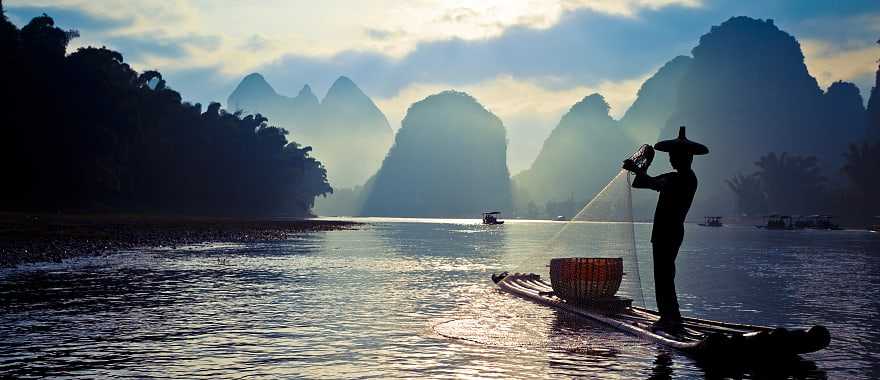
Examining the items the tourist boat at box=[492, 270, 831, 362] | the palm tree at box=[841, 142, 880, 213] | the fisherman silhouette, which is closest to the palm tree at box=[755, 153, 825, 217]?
the palm tree at box=[841, 142, 880, 213]

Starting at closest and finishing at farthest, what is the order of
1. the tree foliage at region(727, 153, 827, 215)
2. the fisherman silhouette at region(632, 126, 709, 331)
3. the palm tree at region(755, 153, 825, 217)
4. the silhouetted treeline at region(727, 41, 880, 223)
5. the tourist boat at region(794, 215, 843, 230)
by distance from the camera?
the fisherman silhouette at region(632, 126, 709, 331), the tourist boat at region(794, 215, 843, 230), the silhouetted treeline at region(727, 41, 880, 223), the tree foliage at region(727, 153, 827, 215), the palm tree at region(755, 153, 825, 217)

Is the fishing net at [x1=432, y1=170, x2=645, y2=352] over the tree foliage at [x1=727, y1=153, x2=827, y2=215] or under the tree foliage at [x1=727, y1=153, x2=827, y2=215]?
under

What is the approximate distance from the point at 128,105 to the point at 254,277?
6350cm

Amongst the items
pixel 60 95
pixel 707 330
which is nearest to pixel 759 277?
pixel 707 330

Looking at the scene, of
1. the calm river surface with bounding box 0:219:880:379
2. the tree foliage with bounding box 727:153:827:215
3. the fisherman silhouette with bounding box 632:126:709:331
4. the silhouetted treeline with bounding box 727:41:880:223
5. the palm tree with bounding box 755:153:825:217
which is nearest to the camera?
the calm river surface with bounding box 0:219:880:379

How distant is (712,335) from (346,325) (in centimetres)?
714

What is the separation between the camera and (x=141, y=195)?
333ft

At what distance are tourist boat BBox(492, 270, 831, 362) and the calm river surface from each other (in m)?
0.30

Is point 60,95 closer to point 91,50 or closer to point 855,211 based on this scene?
point 91,50

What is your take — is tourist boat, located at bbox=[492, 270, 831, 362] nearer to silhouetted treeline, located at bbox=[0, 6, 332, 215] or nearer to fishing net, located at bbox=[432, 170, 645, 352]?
fishing net, located at bbox=[432, 170, 645, 352]

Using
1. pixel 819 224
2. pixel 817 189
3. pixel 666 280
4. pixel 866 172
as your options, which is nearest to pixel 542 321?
pixel 666 280

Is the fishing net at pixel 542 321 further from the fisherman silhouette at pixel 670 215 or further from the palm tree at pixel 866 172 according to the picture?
the palm tree at pixel 866 172

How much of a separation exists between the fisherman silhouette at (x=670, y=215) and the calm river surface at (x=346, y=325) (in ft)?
3.01

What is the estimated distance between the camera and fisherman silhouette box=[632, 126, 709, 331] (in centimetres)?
1309
